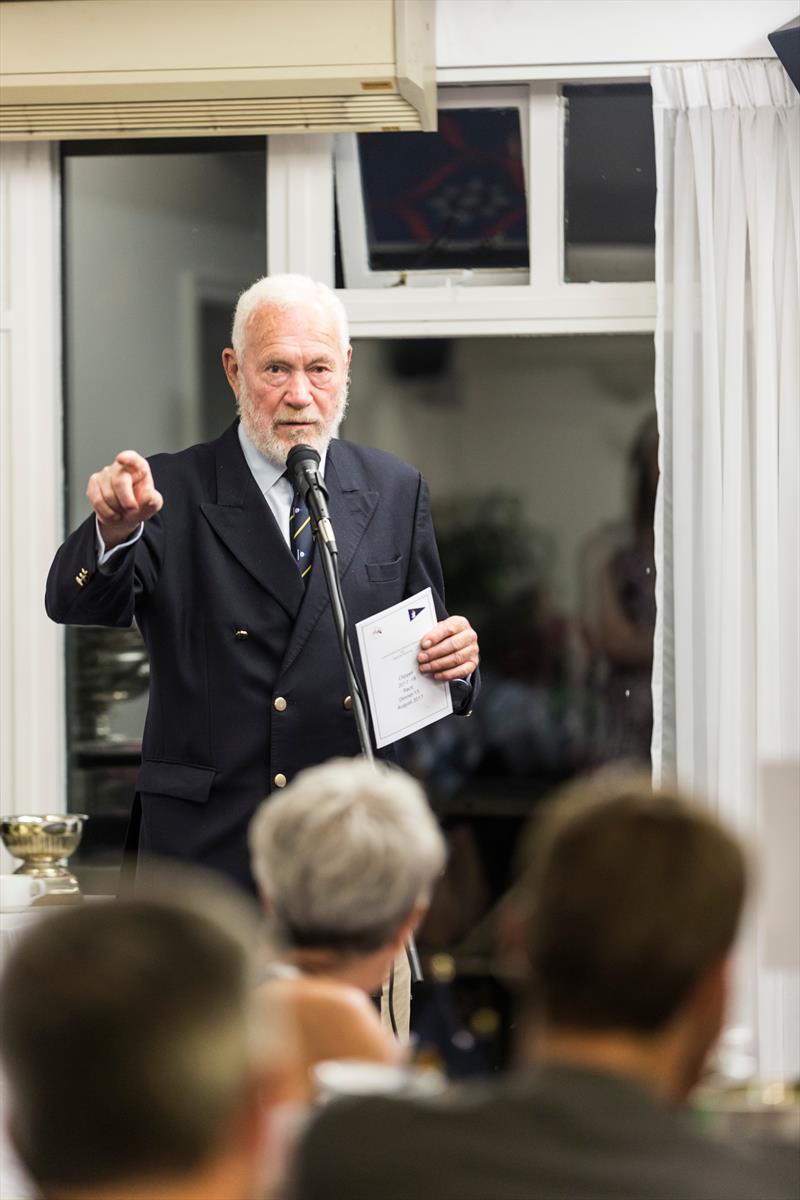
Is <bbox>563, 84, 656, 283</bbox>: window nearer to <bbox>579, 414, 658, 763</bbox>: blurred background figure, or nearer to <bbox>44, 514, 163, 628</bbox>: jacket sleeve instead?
<bbox>579, 414, 658, 763</bbox>: blurred background figure

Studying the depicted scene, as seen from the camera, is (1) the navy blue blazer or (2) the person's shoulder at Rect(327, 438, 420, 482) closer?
(1) the navy blue blazer

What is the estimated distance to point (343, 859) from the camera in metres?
1.44

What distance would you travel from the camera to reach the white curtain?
12.1 feet

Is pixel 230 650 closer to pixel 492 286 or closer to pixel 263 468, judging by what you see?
pixel 263 468

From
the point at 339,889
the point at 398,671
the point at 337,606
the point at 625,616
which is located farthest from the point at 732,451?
the point at 339,889

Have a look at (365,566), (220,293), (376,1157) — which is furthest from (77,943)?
(220,293)

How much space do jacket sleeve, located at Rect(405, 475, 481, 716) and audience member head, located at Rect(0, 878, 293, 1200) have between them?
179 centimetres

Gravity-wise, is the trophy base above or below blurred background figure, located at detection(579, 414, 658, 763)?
below

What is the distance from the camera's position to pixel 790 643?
12.2ft

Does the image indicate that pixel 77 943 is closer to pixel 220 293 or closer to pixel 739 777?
pixel 739 777

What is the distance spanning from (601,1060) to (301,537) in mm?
1714

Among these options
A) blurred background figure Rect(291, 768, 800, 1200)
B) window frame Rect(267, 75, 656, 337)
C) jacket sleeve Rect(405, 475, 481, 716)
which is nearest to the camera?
blurred background figure Rect(291, 768, 800, 1200)

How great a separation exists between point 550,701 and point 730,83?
1.48 m

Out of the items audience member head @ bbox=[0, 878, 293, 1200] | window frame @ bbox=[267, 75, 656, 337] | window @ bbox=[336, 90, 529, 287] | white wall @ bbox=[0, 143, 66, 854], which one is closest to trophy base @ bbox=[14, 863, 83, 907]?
white wall @ bbox=[0, 143, 66, 854]
